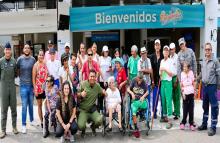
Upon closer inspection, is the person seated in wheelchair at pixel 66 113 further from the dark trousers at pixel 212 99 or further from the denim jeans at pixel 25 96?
the dark trousers at pixel 212 99

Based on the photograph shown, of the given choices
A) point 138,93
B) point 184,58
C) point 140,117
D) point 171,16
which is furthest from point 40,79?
point 171,16

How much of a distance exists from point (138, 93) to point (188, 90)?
1.14m

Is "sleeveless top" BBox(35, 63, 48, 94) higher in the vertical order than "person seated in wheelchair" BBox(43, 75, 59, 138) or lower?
higher

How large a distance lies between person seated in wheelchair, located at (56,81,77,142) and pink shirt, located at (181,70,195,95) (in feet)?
8.44

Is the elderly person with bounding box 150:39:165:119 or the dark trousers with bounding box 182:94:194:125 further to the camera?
the elderly person with bounding box 150:39:165:119

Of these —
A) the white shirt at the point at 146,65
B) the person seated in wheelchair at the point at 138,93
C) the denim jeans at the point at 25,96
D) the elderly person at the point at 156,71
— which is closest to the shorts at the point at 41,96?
the denim jeans at the point at 25,96

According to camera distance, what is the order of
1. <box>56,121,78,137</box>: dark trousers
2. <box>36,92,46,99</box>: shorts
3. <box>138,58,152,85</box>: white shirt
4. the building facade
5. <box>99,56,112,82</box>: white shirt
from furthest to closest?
the building facade
<box>99,56,112,82</box>: white shirt
<box>138,58,152,85</box>: white shirt
<box>36,92,46,99</box>: shorts
<box>56,121,78,137</box>: dark trousers

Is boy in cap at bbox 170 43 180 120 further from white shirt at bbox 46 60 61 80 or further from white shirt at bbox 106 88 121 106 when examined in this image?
white shirt at bbox 46 60 61 80

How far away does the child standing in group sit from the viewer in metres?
7.98

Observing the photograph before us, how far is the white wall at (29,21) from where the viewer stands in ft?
51.9

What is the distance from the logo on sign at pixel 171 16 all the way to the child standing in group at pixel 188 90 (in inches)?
305

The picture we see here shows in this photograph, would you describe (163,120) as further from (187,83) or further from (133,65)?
(133,65)

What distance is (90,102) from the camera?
7715 millimetres

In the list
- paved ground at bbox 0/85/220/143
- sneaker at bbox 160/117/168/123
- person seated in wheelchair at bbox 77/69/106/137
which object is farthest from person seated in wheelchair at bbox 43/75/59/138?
sneaker at bbox 160/117/168/123
